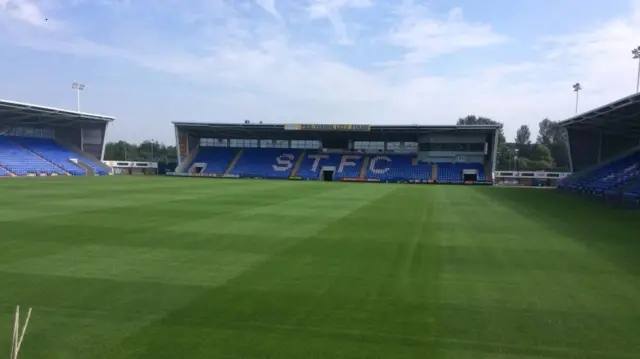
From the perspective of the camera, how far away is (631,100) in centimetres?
2509

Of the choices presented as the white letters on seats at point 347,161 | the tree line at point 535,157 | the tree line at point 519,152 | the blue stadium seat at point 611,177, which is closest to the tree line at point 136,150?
the tree line at point 519,152

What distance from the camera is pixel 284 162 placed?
64500mm

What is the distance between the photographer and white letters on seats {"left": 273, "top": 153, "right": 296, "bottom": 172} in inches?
2478

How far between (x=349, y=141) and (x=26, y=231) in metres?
55.9

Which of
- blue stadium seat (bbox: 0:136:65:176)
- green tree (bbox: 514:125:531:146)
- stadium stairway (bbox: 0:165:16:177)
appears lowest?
stadium stairway (bbox: 0:165:16:177)

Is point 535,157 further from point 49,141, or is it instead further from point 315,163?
point 49,141

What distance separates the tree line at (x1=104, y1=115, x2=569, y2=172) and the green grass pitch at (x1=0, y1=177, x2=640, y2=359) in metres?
58.6

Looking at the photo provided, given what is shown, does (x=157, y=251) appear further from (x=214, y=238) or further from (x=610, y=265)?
(x=610, y=265)

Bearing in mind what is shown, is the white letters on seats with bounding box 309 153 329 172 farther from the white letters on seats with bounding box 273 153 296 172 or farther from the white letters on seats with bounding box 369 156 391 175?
the white letters on seats with bounding box 369 156 391 175

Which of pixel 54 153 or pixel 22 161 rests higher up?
pixel 54 153

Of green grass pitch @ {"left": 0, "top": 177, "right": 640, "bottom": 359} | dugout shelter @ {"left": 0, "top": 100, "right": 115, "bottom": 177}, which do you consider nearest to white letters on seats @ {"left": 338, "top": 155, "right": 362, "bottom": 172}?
dugout shelter @ {"left": 0, "top": 100, "right": 115, "bottom": 177}

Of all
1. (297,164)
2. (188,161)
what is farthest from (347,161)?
(188,161)

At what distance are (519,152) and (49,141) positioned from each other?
95943 millimetres

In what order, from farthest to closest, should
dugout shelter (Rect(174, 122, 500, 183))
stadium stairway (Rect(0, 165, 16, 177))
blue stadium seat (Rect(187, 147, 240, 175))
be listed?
blue stadium seat (Rect(187, 147, 240, 175)), dugout shelter (Rect(174, 122, 500, 183)), stadium stairway (Rect(0, 165, 16, 177))
